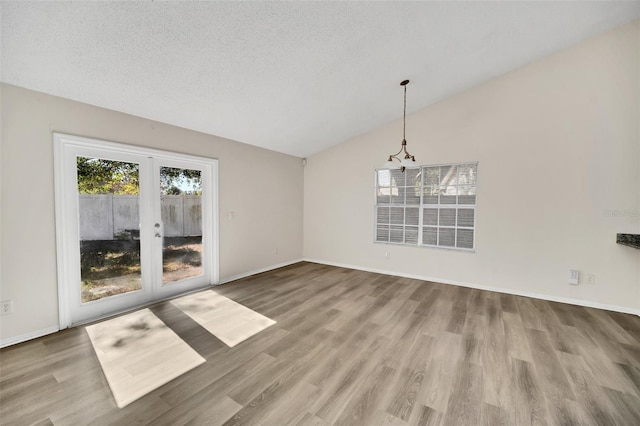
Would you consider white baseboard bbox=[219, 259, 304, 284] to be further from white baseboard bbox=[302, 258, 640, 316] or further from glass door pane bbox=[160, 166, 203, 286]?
white baseboard bbox=[302, 258, 640, 316]

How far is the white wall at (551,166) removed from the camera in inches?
132

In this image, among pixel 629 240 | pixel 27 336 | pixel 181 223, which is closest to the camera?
pixel 27 336

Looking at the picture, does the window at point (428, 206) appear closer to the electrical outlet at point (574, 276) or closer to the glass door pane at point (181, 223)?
the electrical outlet at point (574, 276)

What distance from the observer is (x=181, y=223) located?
388 cm

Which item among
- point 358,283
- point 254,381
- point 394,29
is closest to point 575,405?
point 254,381

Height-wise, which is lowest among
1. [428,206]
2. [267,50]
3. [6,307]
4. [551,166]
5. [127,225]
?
[6,307]

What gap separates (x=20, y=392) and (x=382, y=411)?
2560mm

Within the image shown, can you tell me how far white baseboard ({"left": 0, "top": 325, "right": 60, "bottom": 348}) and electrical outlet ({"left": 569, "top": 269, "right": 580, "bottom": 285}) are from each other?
634cm

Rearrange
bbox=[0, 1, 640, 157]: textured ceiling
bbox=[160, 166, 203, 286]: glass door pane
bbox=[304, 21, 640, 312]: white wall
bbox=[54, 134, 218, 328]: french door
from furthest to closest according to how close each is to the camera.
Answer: bbox=[160, 166, 203, 286]: glass door pane
bbox=[304, 21, 640, 312]: white wall
bbox=[54, 134, 218, 328]: french door
bbox=[0, 1, 640, 157]: textured ceiling

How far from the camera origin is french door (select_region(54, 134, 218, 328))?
9.30 feet

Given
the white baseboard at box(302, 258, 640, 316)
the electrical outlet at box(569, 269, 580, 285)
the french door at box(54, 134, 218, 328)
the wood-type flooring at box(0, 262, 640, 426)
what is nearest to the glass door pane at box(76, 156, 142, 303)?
the french door at box(54, 134, 218, 328)

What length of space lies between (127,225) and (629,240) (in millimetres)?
6157

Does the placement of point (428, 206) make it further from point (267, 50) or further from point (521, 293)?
point (267, 50)

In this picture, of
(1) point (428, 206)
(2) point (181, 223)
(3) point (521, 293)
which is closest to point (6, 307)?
(2) point (181, 223)
